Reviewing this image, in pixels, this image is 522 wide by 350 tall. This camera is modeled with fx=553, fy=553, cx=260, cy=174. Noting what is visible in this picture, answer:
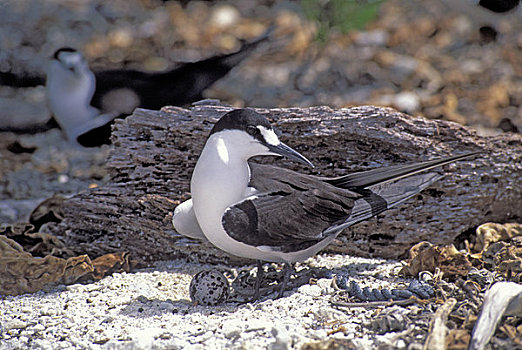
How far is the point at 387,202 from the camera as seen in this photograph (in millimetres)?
2783

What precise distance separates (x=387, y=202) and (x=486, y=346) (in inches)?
40.0

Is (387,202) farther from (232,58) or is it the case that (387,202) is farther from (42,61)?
(42,61)

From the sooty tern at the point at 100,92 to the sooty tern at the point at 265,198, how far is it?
266cm

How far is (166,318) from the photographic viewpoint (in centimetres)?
238

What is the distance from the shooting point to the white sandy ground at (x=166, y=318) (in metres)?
2.10

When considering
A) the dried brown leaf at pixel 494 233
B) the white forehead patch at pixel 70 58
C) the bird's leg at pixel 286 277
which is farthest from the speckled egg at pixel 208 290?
Answer: the white forehead patch at pixel 70 58

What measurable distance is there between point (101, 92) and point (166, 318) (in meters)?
3.33

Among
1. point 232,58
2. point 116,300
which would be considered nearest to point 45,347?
point 116,300

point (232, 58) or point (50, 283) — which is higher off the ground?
point (232, 58)

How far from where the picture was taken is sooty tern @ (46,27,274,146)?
16.6 feet

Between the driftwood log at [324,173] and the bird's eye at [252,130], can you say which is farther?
the driftwood log at [324,173]

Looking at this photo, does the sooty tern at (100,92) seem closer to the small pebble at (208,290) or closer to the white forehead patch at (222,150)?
the white forehead patch at (222,150)

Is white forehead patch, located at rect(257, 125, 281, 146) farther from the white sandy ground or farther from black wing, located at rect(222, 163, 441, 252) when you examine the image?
the white sandy ground

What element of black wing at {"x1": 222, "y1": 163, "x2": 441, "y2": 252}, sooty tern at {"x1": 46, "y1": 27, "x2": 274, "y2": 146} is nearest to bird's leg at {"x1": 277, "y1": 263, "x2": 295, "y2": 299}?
black wing at {"x1": 222, "y1": 163, "x2": 441, "y2": 252}
